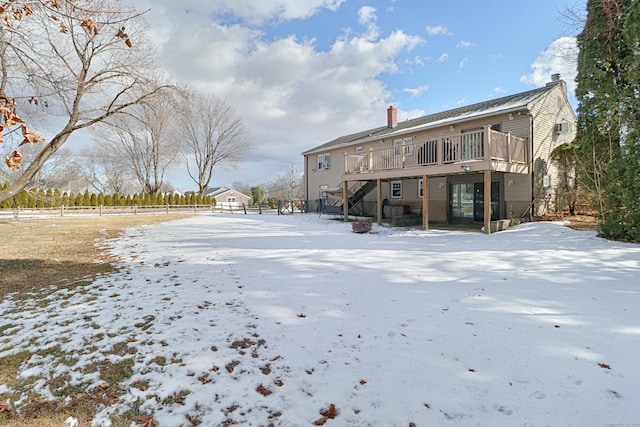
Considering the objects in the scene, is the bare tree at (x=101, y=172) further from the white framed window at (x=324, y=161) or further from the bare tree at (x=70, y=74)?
the bare tree at (x=70, y=74)

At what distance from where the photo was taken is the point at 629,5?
26.3ft

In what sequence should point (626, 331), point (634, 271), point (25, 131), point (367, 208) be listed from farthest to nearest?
point (367, 208), point (634, 271), point (626, 331), point (25, 131)

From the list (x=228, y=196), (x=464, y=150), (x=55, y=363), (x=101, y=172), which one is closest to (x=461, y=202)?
(x=464, y=150)

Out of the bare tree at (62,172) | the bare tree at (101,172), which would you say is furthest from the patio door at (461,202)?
the bare tree at (62,172)

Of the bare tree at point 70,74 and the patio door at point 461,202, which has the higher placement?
the bare tree at point 70,74

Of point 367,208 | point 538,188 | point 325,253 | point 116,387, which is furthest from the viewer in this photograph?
point 367,208

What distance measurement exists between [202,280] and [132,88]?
7442mm

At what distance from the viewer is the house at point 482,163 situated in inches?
443

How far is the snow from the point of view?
2.25 m

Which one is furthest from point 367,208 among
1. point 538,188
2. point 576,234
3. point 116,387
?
point 116,387

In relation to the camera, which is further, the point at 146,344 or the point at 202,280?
the point at 202,280


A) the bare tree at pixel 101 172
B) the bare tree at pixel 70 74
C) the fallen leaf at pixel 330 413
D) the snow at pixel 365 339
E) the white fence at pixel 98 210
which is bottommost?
the fallen leaf at pixel 330 413

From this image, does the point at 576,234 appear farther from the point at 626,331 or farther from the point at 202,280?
the point at 202,280

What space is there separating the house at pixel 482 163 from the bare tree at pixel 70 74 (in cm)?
963
